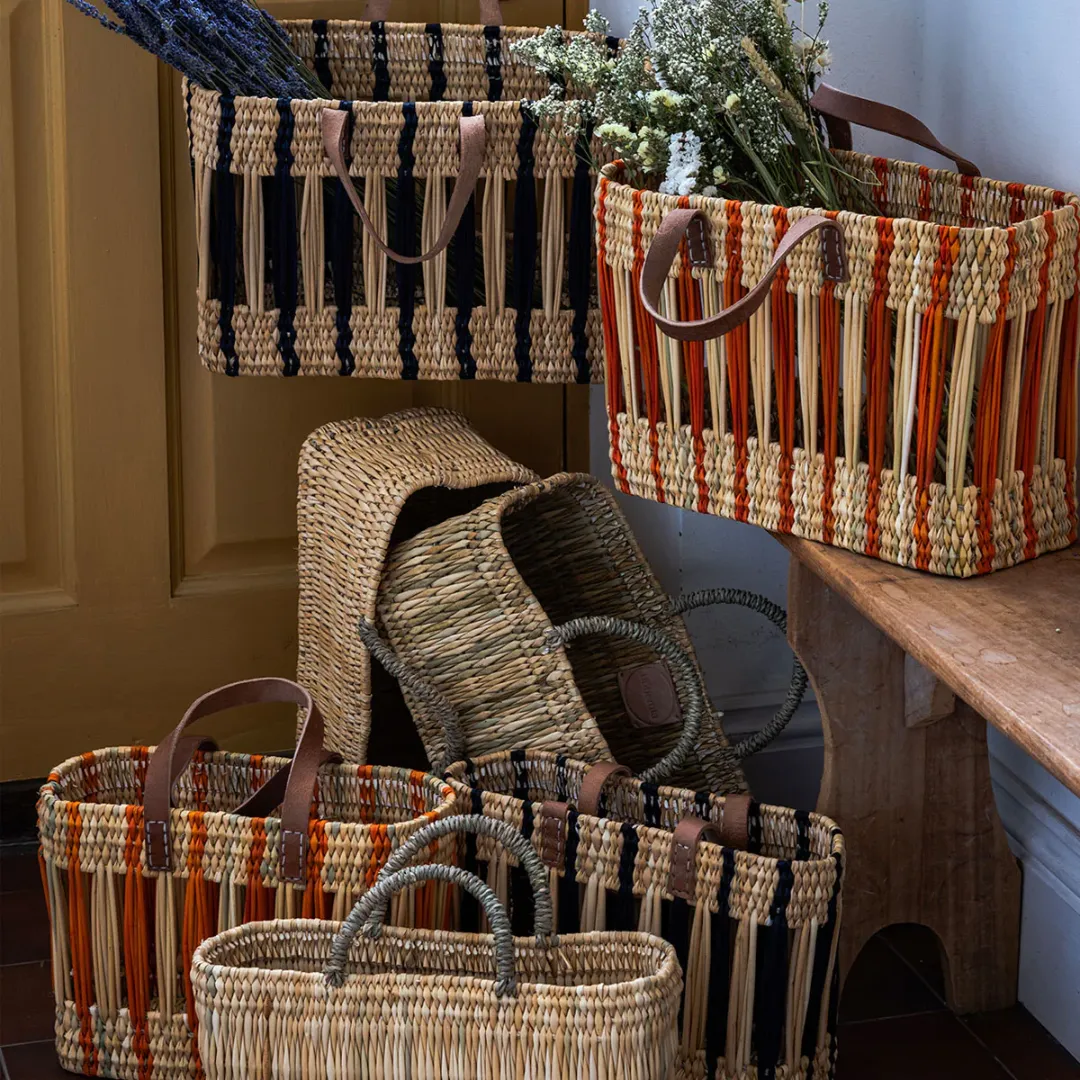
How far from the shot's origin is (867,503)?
137 centimetres

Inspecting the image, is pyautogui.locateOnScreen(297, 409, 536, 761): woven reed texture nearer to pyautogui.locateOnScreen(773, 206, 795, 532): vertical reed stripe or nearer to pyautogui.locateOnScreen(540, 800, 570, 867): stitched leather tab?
pyautogui.locateOnScreen(540, 800, 570, 867): stitched leather tab

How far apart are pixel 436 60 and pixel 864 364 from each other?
2.48 feet

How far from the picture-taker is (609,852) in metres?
1.53

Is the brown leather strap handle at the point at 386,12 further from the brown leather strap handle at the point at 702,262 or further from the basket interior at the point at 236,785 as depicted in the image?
the basket interior at the point at 236,785

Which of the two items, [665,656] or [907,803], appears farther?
[665,656]

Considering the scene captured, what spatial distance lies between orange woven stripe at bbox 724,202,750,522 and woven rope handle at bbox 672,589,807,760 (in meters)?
0.39

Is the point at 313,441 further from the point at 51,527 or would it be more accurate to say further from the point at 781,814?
the point at 781,814

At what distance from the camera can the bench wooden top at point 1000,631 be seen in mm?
1133

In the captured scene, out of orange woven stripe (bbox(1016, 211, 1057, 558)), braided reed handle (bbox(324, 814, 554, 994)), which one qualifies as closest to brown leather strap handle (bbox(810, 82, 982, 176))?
orange woven stripe (bbox(1016, 211, 1057, 558))

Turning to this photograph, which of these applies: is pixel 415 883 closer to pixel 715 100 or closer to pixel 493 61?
pixel 715 100

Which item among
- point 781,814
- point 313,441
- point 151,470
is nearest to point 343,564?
point 313,441

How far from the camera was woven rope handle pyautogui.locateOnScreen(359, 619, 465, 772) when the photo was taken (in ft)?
5.57

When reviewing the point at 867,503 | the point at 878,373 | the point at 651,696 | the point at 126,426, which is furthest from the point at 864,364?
the point at 126,426

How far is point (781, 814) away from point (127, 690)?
3.28ft
